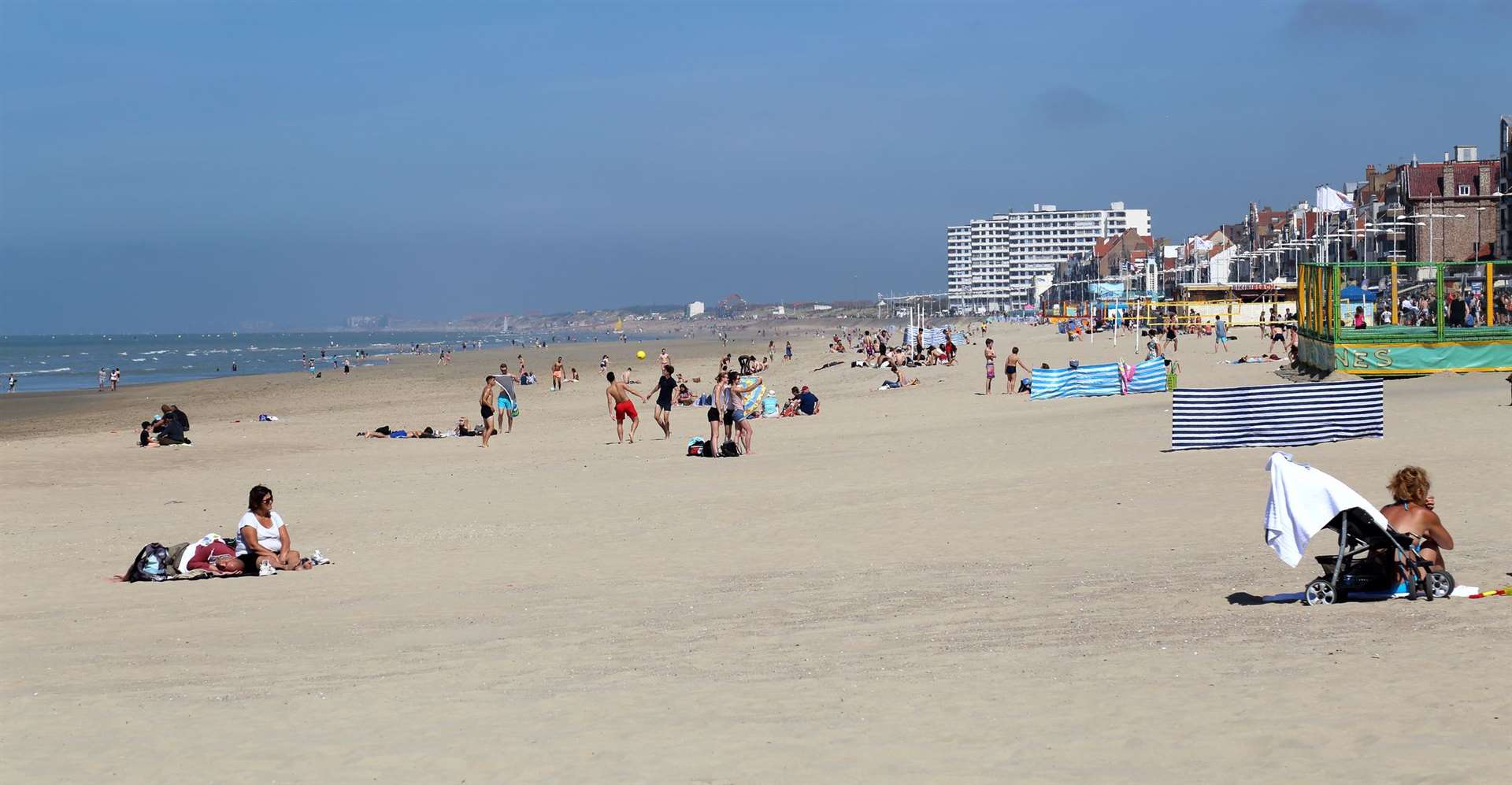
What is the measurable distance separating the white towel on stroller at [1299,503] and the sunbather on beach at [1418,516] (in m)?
0.28

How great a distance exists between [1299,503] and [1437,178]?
7013 centimetres

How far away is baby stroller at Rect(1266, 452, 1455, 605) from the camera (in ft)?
25.3

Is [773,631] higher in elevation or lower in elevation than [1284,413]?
lower

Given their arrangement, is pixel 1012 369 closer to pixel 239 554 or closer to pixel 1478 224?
pixel 239 554

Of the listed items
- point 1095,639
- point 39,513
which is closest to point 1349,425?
point 1095,639

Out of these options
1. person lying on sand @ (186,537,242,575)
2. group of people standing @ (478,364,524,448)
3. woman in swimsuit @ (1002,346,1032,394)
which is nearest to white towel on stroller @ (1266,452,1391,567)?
person lying on sand @ (186,537,242,575)

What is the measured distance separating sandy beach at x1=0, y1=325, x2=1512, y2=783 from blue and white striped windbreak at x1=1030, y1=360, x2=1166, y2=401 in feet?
30.1

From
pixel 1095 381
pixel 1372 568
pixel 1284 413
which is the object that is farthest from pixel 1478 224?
pixel 1372 568

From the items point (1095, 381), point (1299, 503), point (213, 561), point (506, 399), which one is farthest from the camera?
point (1095, 381)

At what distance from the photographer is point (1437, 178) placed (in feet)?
229

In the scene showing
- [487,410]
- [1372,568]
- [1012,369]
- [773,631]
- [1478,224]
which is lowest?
[773,631]

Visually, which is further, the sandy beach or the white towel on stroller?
the white towel on stroller

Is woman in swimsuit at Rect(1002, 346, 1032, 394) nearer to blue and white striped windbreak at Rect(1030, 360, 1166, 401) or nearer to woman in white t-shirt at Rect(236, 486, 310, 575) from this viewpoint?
blue and white striped windbreak at Rect(1030, 360, 1166, 401)

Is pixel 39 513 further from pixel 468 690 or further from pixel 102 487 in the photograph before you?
pixel 468 690
